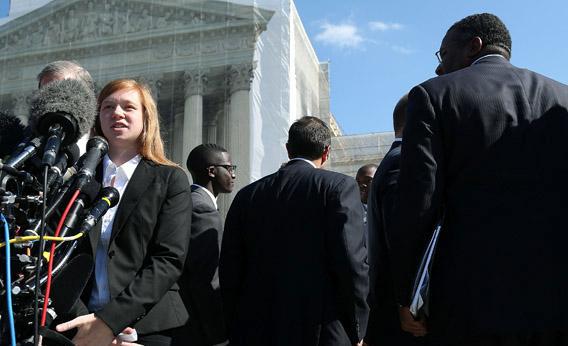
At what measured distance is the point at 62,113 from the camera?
170 centimetres

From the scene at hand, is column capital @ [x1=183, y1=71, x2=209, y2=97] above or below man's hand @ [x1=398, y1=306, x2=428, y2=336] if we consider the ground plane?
above

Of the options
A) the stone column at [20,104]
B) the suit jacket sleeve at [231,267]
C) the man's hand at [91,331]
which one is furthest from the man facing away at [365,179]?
the stone column at [20,104]

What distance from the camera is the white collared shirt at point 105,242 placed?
7.13 feet

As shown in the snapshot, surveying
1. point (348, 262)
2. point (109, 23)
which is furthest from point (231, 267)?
point (109, 23)

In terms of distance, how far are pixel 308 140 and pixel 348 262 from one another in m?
0.79

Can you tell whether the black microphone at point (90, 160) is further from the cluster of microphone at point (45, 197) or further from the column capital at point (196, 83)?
the column capital at point (196, 83)

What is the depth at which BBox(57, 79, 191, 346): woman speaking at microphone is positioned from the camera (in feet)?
6.70

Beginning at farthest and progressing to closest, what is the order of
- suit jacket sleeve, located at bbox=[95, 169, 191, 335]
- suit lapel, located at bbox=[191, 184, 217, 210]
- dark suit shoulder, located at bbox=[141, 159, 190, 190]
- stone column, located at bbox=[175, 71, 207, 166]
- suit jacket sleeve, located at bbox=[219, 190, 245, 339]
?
stone column, located at bbox=[175, 71, 207, 166], suit lapel, located at bbox=[191, 184, 217, 210], suit jacket sleeve, located at bbox=[219, 190, 245, 339], dark suit shoulder, located at bbox=[141, 159, 190, 190], suit jacket sleeve, located at bbox=[95, 169, 191, 335]

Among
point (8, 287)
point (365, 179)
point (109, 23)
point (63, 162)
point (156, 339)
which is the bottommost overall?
point (156, 339)

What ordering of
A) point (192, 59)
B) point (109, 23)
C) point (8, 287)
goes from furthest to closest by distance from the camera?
1. point (109, 23)
2. point (192, 59)
3. point (8, 287)

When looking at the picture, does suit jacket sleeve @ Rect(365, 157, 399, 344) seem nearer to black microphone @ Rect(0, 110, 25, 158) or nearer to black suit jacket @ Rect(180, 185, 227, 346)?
black suit jacket @ Rect(180, 185, 227, 346)

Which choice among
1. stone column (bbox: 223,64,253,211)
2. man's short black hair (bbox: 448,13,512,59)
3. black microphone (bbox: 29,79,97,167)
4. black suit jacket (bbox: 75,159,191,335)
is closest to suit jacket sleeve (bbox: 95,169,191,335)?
black suit jacket (bbox: 75,159,191,335)

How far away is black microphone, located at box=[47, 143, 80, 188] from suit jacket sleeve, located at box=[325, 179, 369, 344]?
133 cm

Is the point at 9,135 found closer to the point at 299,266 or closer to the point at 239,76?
the point at 299,266
